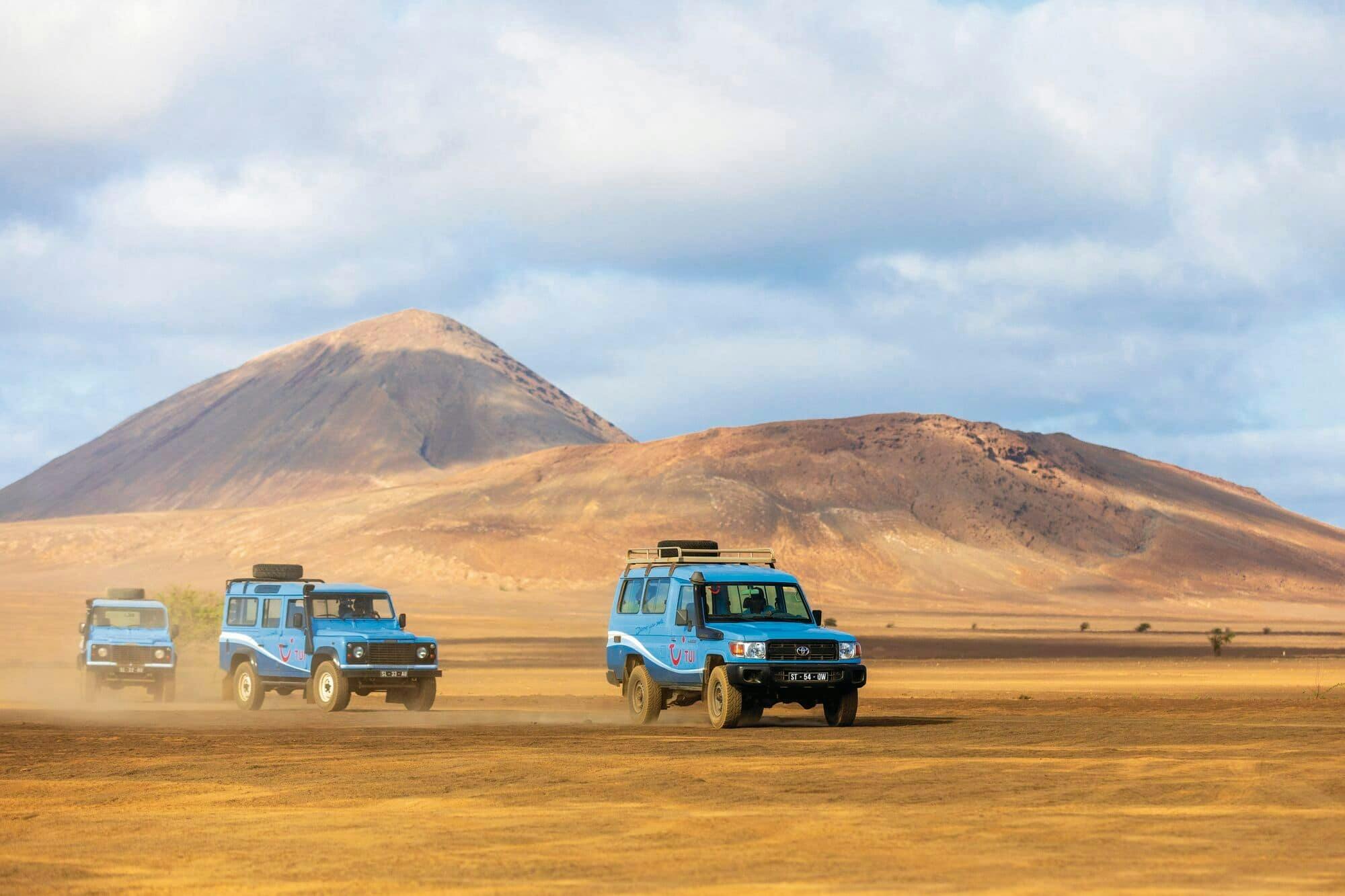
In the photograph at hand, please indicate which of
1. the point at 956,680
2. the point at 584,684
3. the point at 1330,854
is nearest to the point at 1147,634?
the point at 956,680

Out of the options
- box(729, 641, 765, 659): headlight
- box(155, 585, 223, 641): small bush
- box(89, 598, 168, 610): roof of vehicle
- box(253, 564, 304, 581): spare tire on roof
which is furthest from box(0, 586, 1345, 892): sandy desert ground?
box(155, 585, 223, 641): small bush

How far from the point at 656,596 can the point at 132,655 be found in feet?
45.0

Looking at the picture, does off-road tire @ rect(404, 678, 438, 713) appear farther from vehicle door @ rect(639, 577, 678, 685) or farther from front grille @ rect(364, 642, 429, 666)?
vehicle door @ rect(639, 577, 678, 685)

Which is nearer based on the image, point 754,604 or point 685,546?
point 754,604

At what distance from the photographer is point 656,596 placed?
26.1 meters

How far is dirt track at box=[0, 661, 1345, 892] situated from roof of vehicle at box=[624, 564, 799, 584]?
2.19 m

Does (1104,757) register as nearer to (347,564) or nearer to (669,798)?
(669,798)

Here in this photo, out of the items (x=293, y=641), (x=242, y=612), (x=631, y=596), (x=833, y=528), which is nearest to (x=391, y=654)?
(x=293, y=641)

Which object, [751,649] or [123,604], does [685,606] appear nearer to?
[751,649]

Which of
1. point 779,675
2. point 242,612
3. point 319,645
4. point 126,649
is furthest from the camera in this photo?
point 126,649

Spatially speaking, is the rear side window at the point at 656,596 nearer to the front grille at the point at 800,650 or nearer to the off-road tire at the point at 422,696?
the front grille at the point at 800,650

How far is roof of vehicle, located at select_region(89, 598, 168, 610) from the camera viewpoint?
115 feet

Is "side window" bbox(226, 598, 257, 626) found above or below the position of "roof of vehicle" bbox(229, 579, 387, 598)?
below

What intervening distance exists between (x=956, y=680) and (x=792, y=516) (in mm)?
103071
